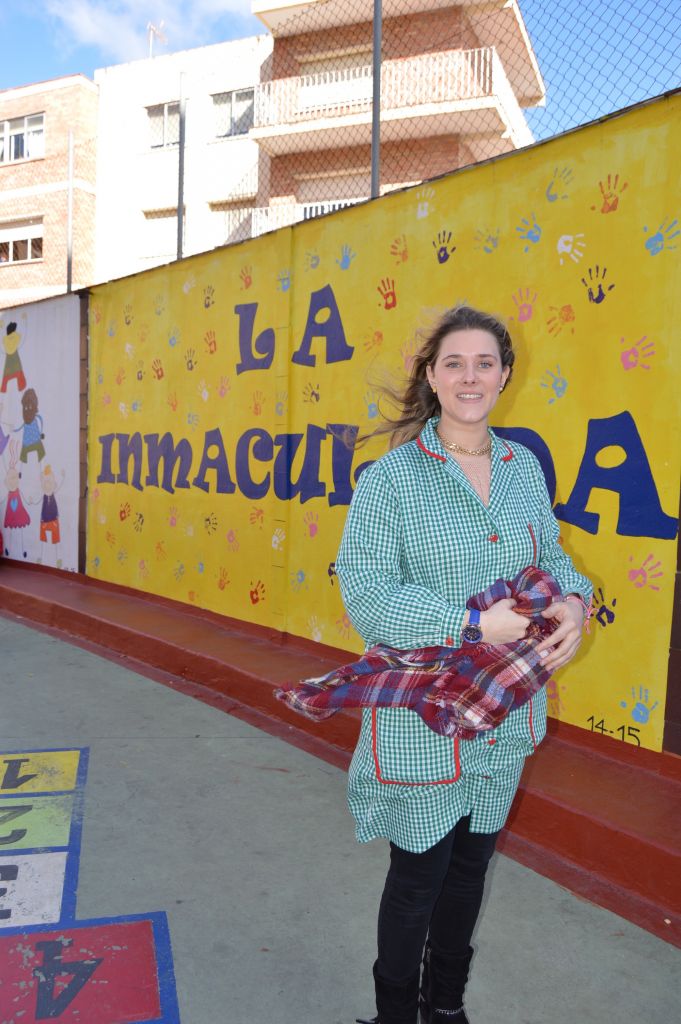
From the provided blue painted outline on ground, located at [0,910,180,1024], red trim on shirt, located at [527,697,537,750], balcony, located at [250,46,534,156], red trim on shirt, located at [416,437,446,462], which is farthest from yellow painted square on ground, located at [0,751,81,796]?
balcony, located at [250,46,534,156]

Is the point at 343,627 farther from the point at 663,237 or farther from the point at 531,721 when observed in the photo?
the point at 531,721

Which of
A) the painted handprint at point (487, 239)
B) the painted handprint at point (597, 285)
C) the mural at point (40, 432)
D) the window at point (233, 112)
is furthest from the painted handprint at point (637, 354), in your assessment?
the window at point (233, 112)

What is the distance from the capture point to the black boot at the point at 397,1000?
5.94 feet

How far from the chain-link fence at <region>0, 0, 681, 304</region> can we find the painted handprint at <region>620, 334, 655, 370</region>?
0.92 metres

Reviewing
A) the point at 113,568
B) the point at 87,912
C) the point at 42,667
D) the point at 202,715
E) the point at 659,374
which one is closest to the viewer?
the point at 87,912

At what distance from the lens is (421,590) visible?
1619 mm

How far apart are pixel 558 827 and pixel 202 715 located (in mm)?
2096

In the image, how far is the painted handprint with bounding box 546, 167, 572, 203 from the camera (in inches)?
132

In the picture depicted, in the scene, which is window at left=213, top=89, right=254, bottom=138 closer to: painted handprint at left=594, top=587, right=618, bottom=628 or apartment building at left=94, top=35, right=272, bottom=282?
apartment building at left=94, top=35, right=272, bottom=282

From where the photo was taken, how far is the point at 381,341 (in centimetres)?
433

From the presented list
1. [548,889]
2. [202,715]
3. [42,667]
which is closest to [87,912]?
[548,889]

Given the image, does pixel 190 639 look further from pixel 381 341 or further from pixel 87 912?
pixel 87 912

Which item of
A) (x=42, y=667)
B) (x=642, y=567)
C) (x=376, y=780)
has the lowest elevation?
(x=42, y=667)

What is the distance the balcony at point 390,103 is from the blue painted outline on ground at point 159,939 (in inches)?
383
